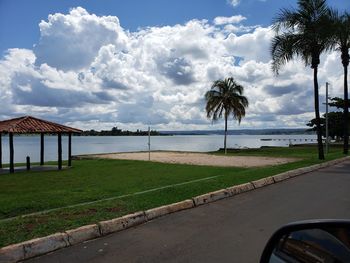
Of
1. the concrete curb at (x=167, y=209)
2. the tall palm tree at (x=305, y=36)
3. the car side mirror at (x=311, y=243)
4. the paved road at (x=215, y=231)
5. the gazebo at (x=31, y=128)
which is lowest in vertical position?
the paved road at (x=215, y=231)

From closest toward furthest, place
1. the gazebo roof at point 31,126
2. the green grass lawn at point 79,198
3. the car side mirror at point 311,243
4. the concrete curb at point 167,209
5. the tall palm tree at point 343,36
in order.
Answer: the car side mirror at point 311,243
the green grass lawn at point 79,198
the concrete curb at point 167,209
the gazebo roof at point 31,126
the tall palm tree at point 343,36

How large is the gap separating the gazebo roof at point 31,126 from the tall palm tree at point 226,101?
18.9 meters

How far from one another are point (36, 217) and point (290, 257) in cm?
619

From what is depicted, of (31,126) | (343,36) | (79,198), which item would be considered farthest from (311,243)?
(343,36)

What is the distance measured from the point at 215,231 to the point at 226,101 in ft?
111

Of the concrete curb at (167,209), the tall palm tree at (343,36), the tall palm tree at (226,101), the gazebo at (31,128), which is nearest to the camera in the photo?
the concrete curb at (167,209)

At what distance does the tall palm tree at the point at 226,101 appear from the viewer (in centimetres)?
4053

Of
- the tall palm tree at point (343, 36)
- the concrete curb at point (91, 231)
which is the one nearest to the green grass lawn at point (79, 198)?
the concrete curb at point (91, 231)

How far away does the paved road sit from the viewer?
5921 mm

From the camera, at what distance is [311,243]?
2.40 m

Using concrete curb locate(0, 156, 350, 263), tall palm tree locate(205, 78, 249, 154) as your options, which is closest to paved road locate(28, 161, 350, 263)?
concrete curb locate(0, 156, 350, 263)

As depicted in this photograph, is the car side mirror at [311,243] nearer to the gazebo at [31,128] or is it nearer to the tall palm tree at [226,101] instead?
the gazebo at [31,128]

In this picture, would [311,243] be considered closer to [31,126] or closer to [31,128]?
[31,128]

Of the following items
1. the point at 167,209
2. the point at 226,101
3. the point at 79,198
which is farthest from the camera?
the point at 226,101
